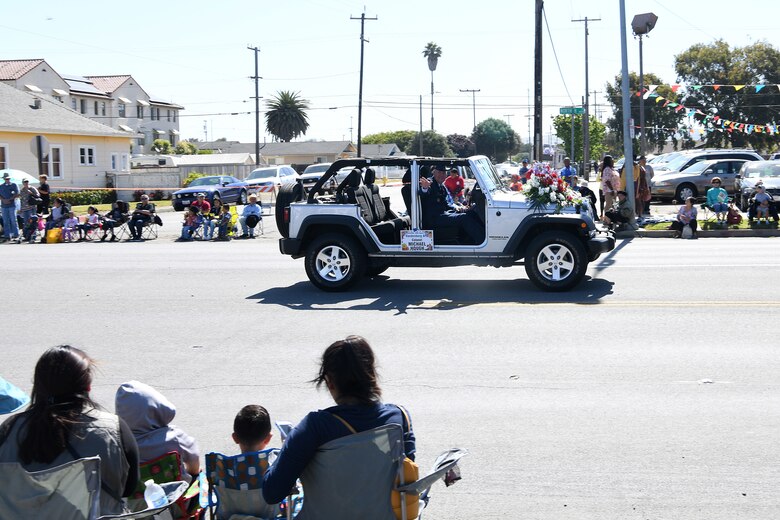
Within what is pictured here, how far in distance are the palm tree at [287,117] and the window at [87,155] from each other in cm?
6660

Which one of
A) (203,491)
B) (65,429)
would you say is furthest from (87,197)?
(65,429)

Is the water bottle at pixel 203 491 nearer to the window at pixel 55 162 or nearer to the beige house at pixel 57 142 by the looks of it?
the beige house at pixel 57 142

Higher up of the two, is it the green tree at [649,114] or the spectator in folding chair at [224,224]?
the green tree at [649,114]

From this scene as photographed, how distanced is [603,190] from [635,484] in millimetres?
19424

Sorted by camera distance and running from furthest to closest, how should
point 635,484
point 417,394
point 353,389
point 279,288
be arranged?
point 279,288 < point 417,394 < point 635,484 < point 353,389

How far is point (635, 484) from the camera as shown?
5.60 m

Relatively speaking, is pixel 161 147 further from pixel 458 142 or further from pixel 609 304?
pixel 609 304

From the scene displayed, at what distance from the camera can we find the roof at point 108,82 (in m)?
88.1

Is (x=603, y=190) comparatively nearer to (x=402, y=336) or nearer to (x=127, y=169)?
(x=402, y=336)

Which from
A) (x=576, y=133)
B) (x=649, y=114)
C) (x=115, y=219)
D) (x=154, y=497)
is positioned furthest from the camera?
(x=576, y=133)

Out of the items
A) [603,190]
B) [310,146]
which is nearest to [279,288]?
[603,190]

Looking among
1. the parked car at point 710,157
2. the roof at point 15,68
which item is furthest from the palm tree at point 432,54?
the parked car at point 710,157

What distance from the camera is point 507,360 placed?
352 inches

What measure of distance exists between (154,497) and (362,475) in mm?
912
